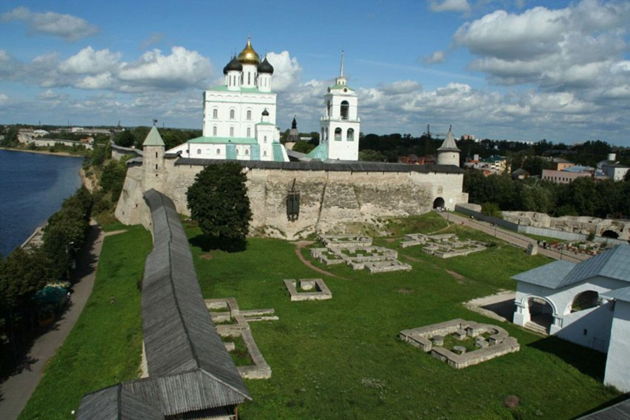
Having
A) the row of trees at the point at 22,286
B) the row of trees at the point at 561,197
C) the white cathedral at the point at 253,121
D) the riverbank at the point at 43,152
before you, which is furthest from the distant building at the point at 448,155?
the riverbank at the point at 43,152

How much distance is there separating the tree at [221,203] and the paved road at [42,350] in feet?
17.8

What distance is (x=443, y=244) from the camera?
23.8m

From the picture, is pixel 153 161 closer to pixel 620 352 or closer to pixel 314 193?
pixel 314 193

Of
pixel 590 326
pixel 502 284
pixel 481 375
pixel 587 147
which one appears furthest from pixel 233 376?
pixel 587 147

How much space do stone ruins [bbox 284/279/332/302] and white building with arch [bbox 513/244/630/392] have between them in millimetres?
5975

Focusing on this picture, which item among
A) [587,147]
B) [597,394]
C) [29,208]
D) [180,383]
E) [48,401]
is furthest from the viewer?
[587,147]

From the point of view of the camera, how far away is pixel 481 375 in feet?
36.4

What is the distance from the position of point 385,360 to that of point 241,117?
25.7 meters

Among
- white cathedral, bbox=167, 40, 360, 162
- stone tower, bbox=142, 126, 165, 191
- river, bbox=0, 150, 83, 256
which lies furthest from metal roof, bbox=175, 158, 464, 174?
river, bbox=0, 150, 83, 256

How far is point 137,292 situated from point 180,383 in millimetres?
10832

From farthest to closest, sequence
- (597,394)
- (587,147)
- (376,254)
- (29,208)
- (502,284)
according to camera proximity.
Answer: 1. (587,147)
2. (29,208)
3. (376,254)
4. (502,284)
5. (597,394)

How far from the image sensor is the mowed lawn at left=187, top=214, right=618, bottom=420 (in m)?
9.62

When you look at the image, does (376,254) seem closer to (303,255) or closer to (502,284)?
(303,255)

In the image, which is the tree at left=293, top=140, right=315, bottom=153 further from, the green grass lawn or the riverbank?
the riverbank
